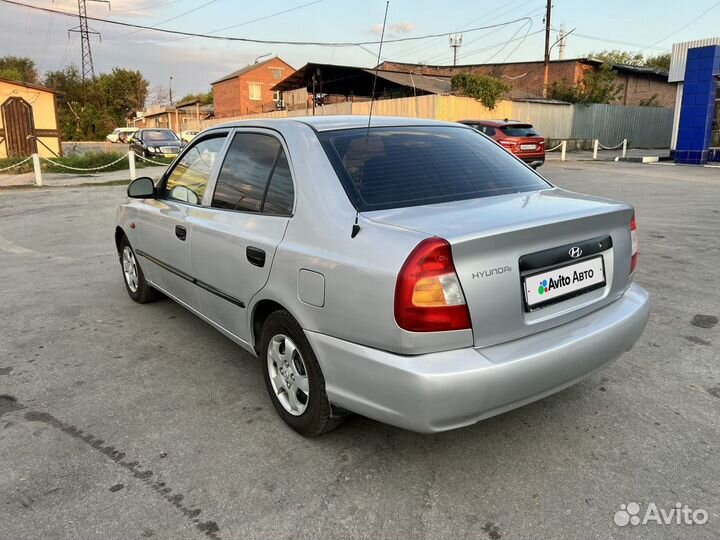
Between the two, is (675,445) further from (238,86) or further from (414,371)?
(238,86)

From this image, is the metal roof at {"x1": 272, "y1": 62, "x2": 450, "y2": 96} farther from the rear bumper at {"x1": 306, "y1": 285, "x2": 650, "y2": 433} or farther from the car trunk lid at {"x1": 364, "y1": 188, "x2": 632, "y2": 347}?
the rear bumper at {"x1": 306, "y1": 285, "x2": 650, "y2": 433}

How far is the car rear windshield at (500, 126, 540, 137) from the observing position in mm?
17375

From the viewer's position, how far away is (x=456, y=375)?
7.00 feet

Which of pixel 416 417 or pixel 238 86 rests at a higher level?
pixel 238 86

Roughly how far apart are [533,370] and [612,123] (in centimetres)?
3551

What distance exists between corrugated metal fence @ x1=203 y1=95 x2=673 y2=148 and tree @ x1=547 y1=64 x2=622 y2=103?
1.45 m

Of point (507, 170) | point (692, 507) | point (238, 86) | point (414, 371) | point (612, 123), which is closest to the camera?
point (414, 371)

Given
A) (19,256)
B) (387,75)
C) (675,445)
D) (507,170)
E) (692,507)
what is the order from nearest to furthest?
(692,507), (675,445), (507,170), (19,256), (387,75)

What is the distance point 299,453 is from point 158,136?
25.5m

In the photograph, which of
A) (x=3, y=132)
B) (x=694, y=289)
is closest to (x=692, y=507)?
(x=694, y=289)

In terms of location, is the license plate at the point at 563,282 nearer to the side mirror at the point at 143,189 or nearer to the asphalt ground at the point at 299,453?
the asphalt ground at the point at 299,453

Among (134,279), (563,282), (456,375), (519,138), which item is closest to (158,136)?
(519,138)

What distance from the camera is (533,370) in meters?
2.30

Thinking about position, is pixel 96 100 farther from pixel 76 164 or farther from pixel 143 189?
pixel 143 189
